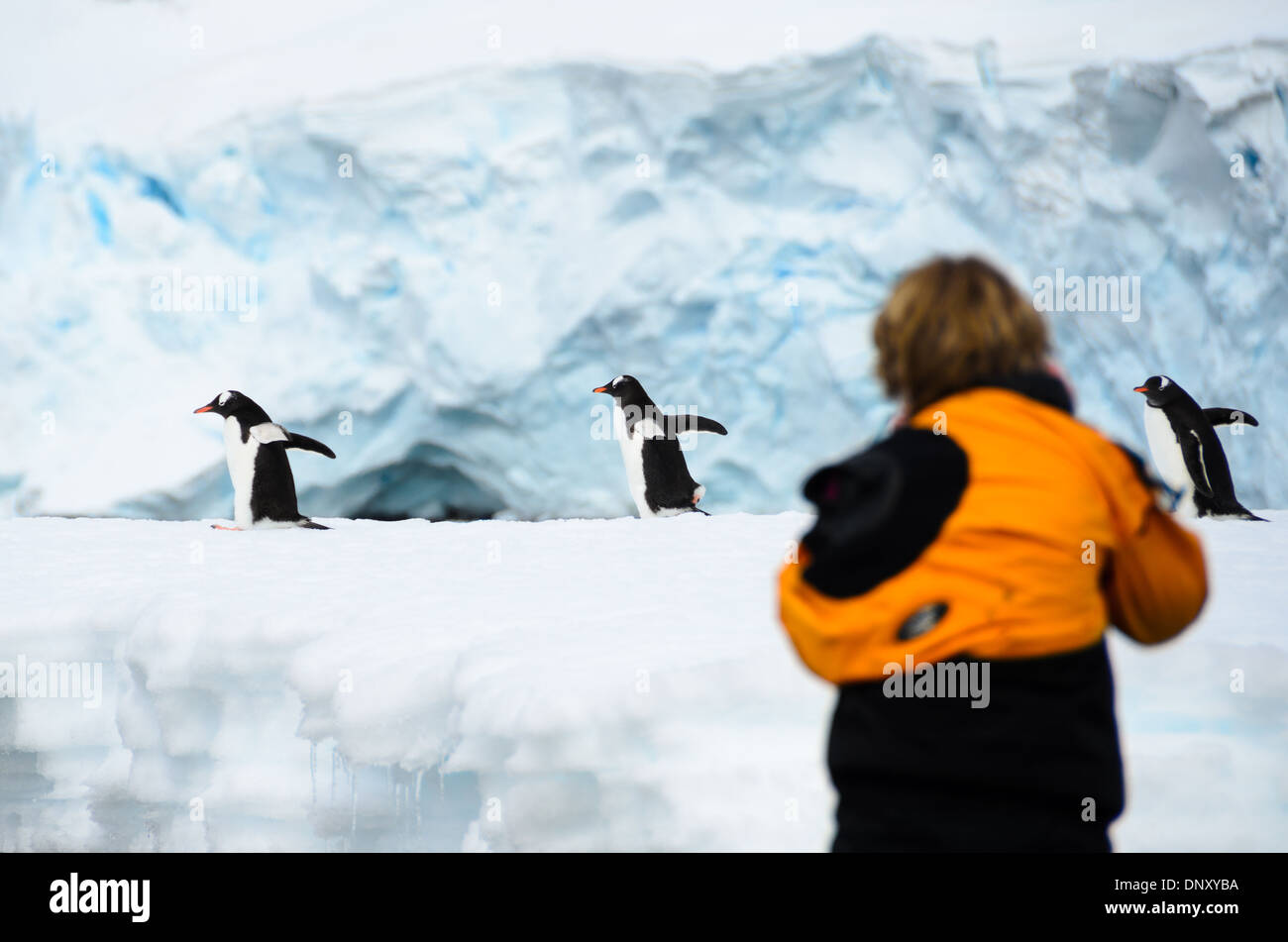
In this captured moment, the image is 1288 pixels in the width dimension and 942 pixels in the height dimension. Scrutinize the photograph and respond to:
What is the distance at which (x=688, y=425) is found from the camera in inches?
237

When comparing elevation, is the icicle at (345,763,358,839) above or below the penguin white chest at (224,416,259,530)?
below

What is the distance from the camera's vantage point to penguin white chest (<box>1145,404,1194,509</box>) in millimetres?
5215

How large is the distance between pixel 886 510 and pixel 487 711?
136cm

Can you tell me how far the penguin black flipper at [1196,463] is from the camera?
16.9 feet

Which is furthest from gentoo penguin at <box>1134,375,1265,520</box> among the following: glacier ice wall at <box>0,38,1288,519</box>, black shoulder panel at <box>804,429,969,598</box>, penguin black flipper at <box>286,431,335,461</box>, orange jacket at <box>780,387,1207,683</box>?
black shoulder panel at <box>804,429,969,598</box>

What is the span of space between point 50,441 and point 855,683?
21.8ft

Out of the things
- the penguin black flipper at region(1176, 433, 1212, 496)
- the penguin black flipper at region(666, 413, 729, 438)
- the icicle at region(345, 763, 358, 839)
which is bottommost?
the icicle at region(345, 763, 358, 839)

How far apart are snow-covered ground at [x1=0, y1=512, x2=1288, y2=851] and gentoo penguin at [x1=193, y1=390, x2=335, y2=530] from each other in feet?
4.65

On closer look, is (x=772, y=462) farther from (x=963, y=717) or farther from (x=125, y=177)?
(x=963, y=717)

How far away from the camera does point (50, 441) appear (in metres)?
6.63

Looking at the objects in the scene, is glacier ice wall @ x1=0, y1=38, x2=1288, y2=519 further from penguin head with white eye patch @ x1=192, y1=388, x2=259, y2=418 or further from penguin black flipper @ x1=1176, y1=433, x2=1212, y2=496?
penguin black flipper @ x1=1176, y1=433, x2=1212, y2=496

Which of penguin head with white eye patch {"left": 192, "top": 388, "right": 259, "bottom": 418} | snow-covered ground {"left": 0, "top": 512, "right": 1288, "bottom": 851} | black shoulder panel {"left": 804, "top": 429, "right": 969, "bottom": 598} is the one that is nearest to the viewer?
black shoulder panel {"left": 804, "top": 429, "right": 969, "bottom": 598}

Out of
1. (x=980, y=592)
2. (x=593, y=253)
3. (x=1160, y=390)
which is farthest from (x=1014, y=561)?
(x=593, y=253)
